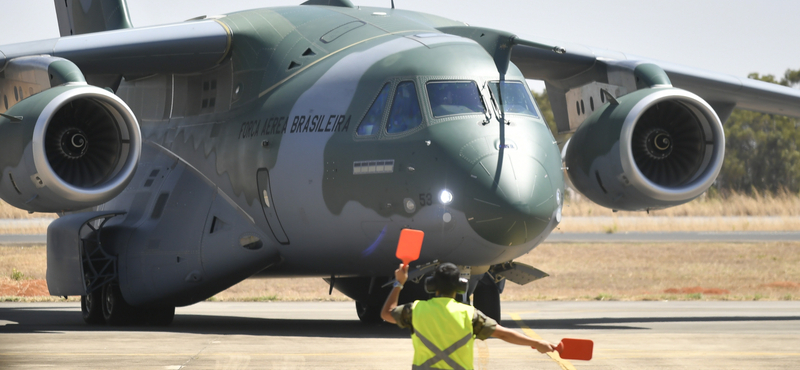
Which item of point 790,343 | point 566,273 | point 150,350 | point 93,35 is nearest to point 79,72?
point 93,35

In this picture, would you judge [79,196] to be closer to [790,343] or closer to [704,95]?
[790,343]

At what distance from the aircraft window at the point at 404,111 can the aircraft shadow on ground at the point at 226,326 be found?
2.49 metres

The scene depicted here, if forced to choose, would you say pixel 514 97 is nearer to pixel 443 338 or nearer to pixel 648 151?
pixel 648 151

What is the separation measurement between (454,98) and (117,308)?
235 inches

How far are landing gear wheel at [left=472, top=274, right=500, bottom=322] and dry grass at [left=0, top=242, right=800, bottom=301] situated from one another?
9.73 m

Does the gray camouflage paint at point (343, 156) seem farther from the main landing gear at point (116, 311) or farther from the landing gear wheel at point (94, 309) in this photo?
the landing gear wheel at point (94, 309)

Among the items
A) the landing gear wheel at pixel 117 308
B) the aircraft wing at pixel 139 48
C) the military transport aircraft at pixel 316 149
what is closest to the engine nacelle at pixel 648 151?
the military transport aircraft at pixel 316 149

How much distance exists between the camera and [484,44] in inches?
534

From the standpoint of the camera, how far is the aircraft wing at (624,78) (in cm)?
1620

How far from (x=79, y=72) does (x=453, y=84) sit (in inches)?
180

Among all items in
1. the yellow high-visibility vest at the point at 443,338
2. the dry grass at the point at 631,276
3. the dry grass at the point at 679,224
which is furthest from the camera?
A: the dry grass at the point at 679,224

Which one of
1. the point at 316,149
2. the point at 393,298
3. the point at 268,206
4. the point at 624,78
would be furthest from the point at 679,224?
the point at 393,298

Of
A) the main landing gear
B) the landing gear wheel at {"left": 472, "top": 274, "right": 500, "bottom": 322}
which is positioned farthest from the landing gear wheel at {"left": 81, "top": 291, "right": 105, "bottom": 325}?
the landing gear wheel at {"left": 472, "top": 274, "right": 500, "bottom": 322}

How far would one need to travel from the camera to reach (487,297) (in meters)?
14.1
